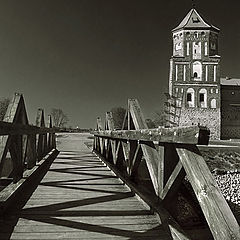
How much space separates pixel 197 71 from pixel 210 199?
45531 millimetres

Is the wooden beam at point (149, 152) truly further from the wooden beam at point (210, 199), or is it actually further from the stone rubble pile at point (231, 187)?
the stone rubble pile at point (231, 187)

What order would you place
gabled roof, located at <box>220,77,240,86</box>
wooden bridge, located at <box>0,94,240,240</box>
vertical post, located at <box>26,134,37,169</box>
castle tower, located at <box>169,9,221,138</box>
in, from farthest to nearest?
gabled roof, located at <box>220,77,240,86</box> < castle tower, located at <box>169,9,221,138</box> < vertical post, located at <box>26,134,37,169</box> < wooden bridge, located at <box>0,94,240,240</box>

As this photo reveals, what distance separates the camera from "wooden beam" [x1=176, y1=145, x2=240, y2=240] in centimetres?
147

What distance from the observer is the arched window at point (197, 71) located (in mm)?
44812

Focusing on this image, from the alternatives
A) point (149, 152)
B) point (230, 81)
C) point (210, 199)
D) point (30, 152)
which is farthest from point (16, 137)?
point (230, 81)

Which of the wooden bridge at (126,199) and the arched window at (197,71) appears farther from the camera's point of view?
the arched window at (197,71)

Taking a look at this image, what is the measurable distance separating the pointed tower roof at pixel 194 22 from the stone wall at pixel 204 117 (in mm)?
13927

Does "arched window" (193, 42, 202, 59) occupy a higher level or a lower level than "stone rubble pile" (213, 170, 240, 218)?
higher

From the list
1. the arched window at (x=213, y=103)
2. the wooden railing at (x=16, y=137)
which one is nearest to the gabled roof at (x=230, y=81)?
the arched window at (x=213, y=103)

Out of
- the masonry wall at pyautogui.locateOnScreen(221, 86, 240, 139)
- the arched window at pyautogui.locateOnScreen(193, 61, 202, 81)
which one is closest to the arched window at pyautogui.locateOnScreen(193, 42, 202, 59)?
the arched window at pyautogui.locateOnScreen(193, 61, 202, 81)

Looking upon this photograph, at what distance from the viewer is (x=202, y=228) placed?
16.6 ft

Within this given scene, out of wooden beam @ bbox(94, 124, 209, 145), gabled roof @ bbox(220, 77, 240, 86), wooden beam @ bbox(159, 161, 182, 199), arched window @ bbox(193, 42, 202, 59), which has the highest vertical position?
arched window @ bbox(193, 42, 202, 59)

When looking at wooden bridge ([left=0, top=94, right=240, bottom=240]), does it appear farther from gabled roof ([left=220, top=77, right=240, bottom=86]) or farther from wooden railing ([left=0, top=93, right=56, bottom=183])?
gabled roof ([left=220, top=77, right=240, bottom=86])

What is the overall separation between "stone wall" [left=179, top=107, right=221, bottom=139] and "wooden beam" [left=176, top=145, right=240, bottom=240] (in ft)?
140
